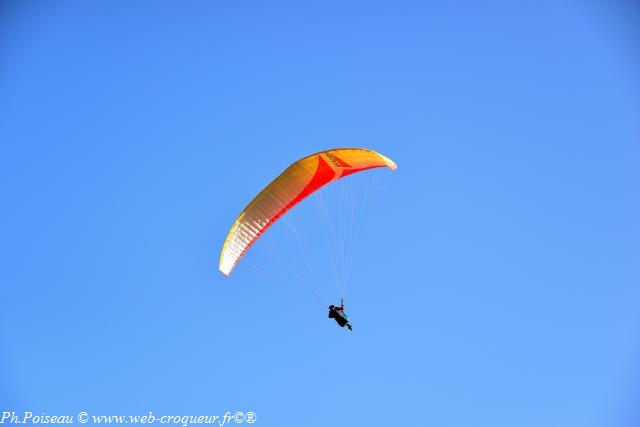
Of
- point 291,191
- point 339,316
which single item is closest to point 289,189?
point 291,191

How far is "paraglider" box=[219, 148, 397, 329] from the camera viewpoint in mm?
19875

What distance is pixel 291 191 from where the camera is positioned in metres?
20.5

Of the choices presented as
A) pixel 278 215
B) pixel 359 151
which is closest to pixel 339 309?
pixel 278 215

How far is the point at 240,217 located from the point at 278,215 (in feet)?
3.90

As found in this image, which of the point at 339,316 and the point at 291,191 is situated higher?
the point at 291,191

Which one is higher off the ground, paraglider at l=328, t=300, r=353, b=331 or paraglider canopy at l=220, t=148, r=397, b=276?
paraglider canopy at l=220, t=148, r=397, b=276

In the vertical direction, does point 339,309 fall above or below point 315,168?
below

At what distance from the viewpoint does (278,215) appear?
66.1 ft

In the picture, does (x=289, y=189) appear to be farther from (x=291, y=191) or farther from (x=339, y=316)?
(x=339, y=316)

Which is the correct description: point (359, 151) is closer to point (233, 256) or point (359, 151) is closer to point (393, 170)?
point (393, 170)

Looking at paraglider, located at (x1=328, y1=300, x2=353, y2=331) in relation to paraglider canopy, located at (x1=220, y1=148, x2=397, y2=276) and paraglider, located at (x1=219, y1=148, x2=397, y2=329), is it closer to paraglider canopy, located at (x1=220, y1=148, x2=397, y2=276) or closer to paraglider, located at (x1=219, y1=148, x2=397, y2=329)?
paraglider, located at (x1=219, y1=148, x2=397, y2=329)

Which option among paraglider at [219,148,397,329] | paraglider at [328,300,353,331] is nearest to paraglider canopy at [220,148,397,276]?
paraglider at [219,148,397,329]

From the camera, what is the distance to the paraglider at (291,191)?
19875 mm

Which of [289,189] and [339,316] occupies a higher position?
[289,189]
